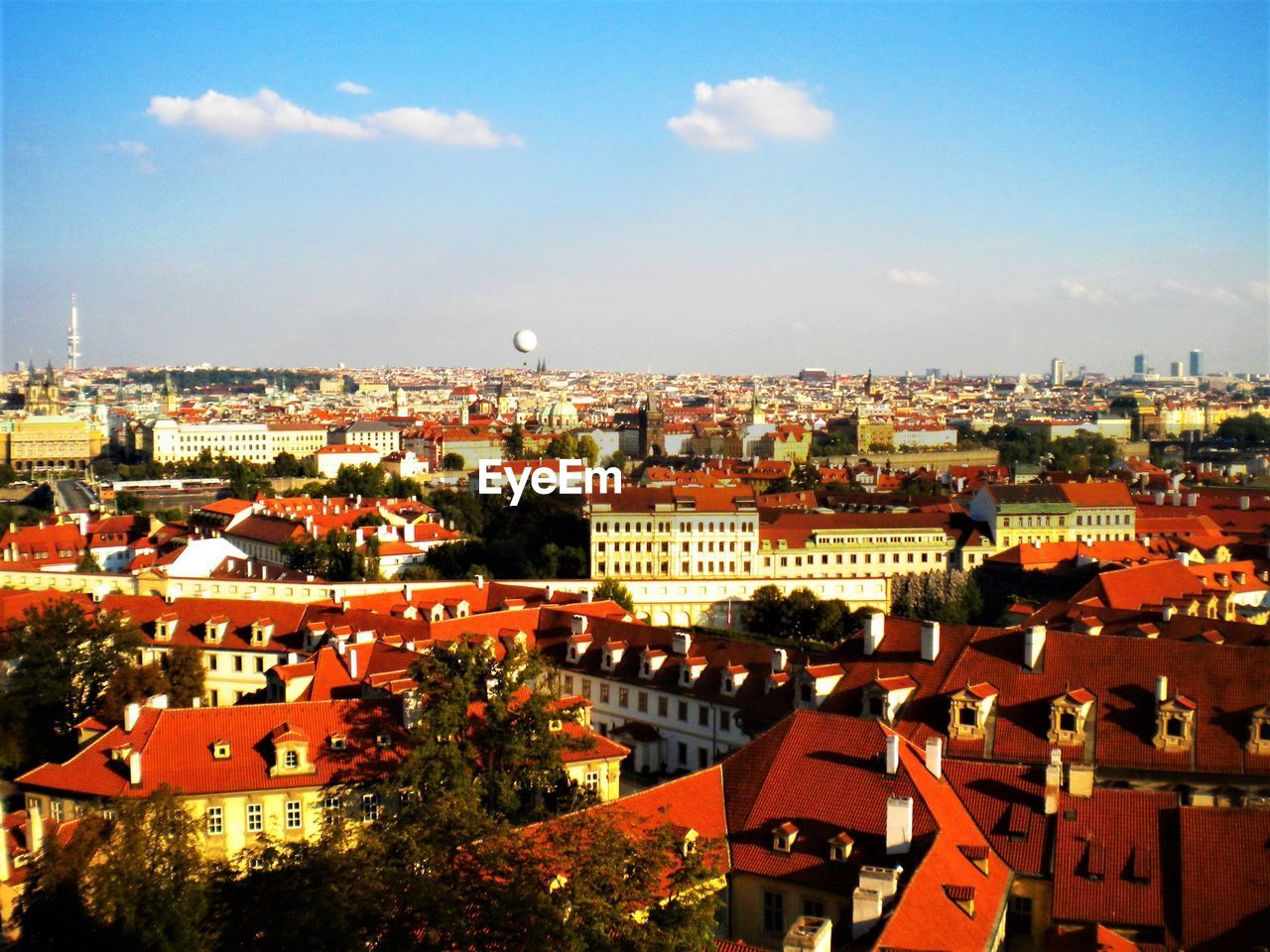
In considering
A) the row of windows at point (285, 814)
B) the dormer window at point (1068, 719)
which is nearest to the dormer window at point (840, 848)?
the dormer window at point (1068, 719)

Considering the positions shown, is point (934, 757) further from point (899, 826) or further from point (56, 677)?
point (56, 677)

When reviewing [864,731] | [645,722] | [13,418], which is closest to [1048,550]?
[645,722]

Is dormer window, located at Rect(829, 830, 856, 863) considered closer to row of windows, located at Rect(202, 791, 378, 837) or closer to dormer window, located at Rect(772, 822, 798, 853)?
dormer window, located at Rect(772, 822, 798, 853)

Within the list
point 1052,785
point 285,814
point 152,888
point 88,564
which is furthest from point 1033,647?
point 88,564

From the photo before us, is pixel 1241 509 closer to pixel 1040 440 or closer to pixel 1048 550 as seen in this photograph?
pixel 1048 550

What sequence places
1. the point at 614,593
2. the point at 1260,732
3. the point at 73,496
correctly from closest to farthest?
the point at 1260,732 → the point at 614,593 → the point at 73,496

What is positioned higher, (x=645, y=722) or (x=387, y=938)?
(x=387, y=938)
